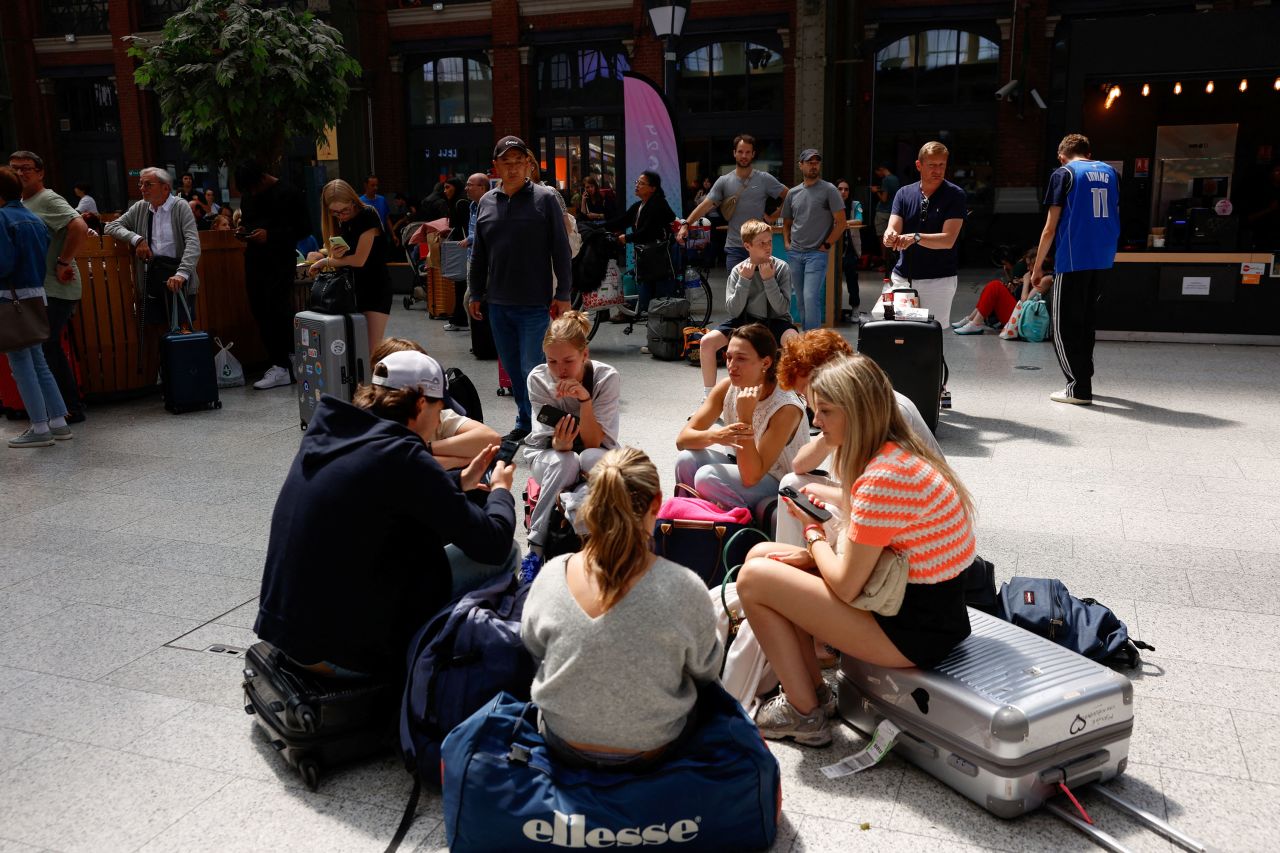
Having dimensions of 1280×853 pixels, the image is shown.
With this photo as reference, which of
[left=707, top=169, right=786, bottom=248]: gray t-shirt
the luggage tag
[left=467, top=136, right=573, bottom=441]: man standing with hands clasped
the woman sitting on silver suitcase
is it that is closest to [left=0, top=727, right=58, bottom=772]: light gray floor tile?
the woman sitting on silver suitcase

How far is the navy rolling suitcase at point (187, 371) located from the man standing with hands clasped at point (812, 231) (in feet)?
17.6

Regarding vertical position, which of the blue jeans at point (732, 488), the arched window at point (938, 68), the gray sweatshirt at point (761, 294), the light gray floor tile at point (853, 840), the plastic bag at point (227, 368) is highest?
the arched window at point (938, 68)

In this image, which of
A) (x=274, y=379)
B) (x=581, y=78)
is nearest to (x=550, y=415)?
(x=274, y=379)

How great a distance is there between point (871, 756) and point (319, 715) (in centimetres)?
170

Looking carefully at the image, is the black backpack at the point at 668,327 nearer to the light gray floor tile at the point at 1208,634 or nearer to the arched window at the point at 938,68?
the light gray floor tile at the point at 1208,634

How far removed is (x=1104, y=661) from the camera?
398 cm

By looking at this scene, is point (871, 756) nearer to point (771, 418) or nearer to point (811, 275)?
point (771, 418)

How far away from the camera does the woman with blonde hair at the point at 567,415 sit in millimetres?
4719

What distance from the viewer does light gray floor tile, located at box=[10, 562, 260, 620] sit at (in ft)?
15.4

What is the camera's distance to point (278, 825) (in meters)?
3.11

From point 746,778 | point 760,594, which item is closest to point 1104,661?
point 760,594

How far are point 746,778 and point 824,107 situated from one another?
2005cm

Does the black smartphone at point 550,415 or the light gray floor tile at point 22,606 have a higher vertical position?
the black smartphone at point 550,415

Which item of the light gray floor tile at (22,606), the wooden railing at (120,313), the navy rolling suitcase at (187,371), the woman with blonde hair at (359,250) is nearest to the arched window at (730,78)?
the wooden railing at (120,313)
